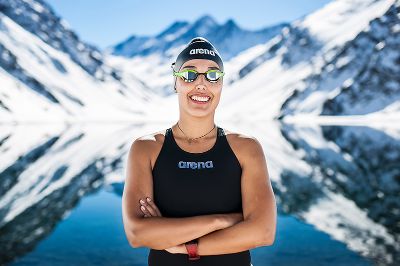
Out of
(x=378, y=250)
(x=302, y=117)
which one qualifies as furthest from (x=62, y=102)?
(x=378, y=250)

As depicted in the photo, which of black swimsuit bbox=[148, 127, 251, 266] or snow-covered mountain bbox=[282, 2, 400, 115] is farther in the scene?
snow-covered mountain bbox=[282, 2, 400, 115]

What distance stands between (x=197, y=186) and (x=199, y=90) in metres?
1.11

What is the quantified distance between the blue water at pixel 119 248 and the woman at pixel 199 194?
11.6m

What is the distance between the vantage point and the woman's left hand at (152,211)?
5.22 m

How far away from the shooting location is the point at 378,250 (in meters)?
17.6

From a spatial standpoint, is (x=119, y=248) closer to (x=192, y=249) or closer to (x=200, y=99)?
(x=192, y=249)

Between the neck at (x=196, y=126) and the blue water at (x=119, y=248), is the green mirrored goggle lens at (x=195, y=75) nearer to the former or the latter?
the neck at (x=196, y=126)

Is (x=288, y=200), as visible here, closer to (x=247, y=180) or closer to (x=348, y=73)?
(x=247, y=180)

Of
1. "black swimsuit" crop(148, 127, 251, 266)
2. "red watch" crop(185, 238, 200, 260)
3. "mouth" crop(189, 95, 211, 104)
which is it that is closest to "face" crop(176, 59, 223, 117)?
"mouth" crop(189, 95, 211, 104)

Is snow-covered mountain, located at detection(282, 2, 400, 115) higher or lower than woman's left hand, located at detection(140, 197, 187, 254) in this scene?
higher

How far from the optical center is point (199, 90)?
5.45 m

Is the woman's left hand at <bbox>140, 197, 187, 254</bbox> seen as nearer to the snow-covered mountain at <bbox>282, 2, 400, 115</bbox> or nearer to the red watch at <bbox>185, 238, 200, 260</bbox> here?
the red watch at <bbox>185, 238, 200, 260</bbox>

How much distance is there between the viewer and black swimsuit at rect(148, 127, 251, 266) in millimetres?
5215

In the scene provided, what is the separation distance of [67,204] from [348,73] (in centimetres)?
18090
